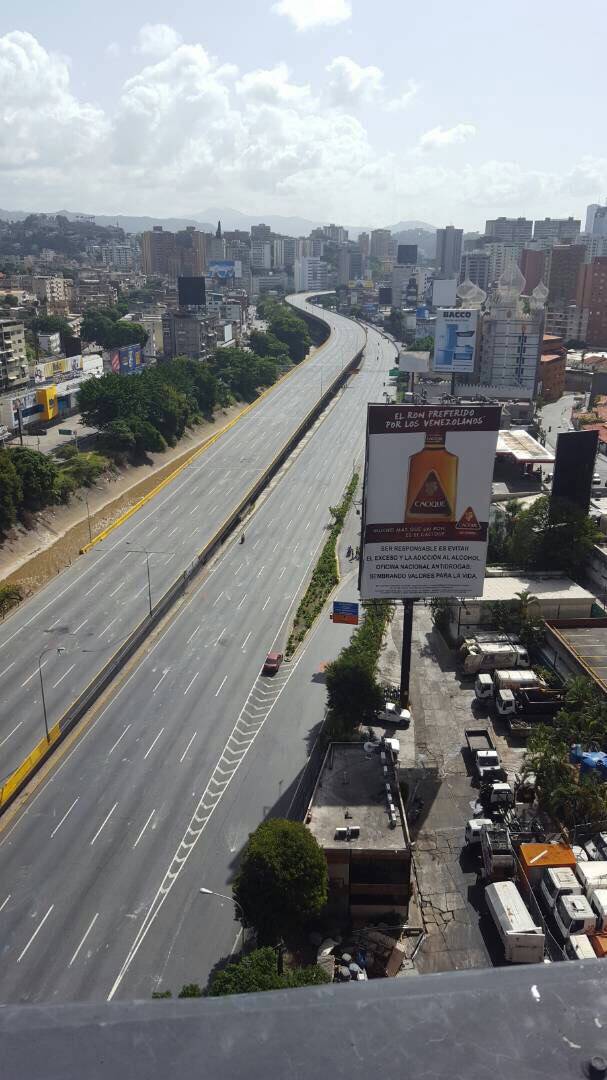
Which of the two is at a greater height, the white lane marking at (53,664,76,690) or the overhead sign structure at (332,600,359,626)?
the overhead sign structure at (332,600,359,626)

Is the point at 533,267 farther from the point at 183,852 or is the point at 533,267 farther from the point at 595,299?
the point at 183,852

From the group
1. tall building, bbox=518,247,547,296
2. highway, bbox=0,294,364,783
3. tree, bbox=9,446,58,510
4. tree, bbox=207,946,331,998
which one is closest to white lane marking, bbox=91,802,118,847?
highway, bbox=0,294,364,783

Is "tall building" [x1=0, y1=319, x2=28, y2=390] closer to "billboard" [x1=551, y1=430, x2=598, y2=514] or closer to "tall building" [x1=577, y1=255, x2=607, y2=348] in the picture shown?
"billboard" [x1=551, y1=430, x2=598, y2=514]

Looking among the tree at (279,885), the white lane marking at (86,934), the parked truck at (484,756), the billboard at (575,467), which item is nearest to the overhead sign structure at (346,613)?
the parked truck at (484,756)

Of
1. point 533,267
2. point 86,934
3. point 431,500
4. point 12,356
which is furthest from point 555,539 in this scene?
point 533,267

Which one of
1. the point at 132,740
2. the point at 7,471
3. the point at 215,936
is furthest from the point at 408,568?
the point at 7,471

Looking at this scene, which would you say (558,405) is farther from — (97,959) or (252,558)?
(97,959)

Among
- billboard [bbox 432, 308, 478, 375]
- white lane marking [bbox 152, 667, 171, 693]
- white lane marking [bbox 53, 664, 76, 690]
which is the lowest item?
white lane marking [bbox 152, 667, 171, 693]
